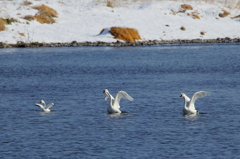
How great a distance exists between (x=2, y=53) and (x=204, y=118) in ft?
180

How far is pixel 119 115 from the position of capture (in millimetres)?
26141

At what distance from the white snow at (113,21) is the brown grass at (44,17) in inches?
48.6

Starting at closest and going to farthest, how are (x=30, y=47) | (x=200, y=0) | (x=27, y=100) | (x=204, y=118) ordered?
(x=204, y=118), (x=27, y=100), (x=30, y=47), (x=200, y=0)

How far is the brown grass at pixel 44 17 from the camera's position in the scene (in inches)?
3999

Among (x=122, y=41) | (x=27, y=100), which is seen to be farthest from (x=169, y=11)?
(x=27, y=100)

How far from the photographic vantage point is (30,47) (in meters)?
89.9

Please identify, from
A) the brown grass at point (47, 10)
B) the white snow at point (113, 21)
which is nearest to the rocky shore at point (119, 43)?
the white snow at point (113, 21)

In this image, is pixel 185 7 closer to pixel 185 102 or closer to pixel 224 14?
pixel 224 14

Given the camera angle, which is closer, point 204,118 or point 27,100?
point 204,118

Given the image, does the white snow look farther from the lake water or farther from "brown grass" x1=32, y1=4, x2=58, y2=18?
the lake water

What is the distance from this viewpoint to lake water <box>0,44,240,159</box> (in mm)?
19203

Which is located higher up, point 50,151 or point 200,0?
point 200,0

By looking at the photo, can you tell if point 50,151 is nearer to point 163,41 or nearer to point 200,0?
point 163,41

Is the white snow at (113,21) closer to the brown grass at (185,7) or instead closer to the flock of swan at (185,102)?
the brown grass at (185,7)
